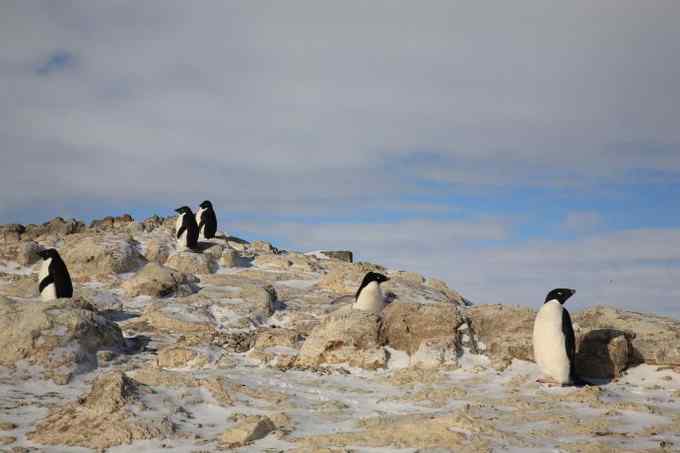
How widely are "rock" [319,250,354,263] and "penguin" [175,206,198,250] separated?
7292mm

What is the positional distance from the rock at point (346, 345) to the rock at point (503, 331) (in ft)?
6.26

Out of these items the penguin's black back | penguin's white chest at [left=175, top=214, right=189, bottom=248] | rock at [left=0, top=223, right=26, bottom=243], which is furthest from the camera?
rock at [left=0, top=223, right=26, bottom=243]

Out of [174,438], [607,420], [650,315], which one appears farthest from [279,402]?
[650,315]

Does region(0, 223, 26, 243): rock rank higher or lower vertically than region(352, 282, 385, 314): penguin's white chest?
higher

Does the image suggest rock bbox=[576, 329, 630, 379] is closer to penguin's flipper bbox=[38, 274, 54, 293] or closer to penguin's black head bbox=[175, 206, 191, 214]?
penguin's flipper bbox=[38, 274, 54, 293]

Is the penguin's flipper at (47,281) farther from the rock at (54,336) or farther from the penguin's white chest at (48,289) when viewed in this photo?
the rock at (54,336)

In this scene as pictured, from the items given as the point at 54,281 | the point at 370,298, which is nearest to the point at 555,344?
the point at 370,298

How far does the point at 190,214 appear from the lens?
2397cm

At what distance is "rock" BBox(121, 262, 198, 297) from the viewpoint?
1853 cm

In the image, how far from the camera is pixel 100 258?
2130 cm

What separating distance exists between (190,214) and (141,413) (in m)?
16.9

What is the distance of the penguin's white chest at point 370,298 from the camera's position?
14.3 m

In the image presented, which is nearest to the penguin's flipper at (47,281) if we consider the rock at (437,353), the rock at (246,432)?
the rock at (437,353)

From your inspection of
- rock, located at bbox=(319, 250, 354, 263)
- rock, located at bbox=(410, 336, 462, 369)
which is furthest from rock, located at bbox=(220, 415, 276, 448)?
rock, located at bbox=(319, 250, 354, 263)
